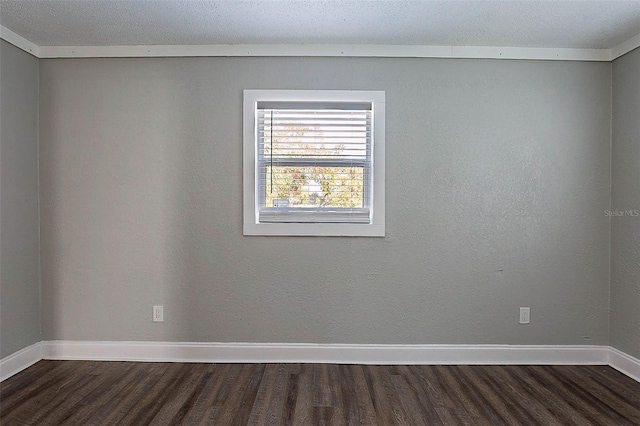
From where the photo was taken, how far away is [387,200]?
3.45m

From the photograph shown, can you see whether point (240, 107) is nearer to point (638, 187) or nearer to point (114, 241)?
point (114, 241)

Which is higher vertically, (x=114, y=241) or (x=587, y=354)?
(x=114, y=241)

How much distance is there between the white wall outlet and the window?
3.00 ft

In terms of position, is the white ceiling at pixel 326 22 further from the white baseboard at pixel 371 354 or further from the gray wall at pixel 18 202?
the white baseboard at pixel 371 354

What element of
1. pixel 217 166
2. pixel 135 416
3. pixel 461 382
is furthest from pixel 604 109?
pixel 135 416

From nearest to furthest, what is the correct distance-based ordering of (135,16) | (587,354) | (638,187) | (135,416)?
1. (135,416)
2. (135,16)
3. (638,187)
4. (587,354)

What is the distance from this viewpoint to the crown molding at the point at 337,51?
3402mm

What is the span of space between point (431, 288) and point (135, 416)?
7.28ft

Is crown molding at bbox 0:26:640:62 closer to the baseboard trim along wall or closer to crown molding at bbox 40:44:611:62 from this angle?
crown molding at bbox 40:44:611:62

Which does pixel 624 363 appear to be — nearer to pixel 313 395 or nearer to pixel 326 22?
pixel 313 395

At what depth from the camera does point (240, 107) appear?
3.45 meters

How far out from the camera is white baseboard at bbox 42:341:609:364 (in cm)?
343

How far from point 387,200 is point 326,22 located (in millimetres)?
1367

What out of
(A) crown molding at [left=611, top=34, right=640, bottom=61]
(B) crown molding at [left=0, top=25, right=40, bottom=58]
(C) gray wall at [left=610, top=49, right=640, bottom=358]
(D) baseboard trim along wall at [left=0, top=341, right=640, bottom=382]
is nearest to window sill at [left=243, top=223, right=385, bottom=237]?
(D) baseboard trim along wall at [left=0, top=341, right=640, bottom=382]
